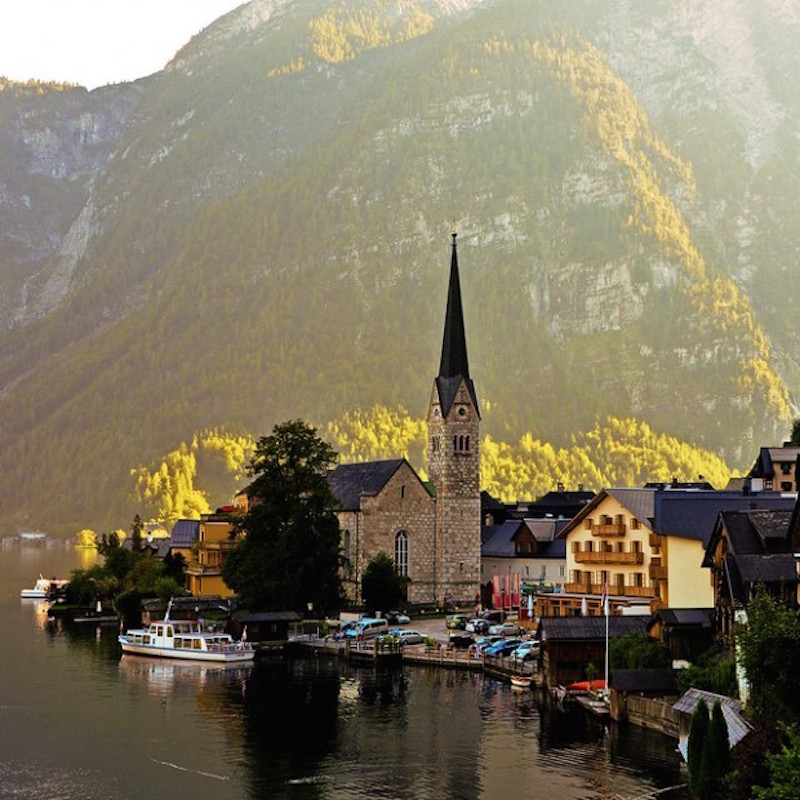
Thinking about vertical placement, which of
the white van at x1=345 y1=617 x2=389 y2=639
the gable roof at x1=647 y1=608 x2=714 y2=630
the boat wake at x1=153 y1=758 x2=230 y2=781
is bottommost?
the boat wake at x1=153 y1=758 x2=230 y2=781

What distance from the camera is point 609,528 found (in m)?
109

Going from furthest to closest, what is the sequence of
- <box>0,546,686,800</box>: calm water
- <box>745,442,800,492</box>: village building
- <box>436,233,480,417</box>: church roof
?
1. <box>436,233,480,417</box>: church roof
2. <box>745,442,800,492</box>: village building
3. <box>0,546,686,800</box>: calm water

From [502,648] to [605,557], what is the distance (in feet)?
37.0

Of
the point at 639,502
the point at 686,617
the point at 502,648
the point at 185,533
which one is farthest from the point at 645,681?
the point at 185,533

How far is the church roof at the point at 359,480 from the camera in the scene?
14162cm

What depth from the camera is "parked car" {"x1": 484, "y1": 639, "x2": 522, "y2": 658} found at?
102750mm

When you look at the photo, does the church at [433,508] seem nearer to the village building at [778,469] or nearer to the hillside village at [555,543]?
the hillside village at [555,543]

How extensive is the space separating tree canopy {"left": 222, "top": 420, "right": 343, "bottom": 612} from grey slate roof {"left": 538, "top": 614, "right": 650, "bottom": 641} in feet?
135

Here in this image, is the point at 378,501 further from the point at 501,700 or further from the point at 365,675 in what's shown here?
the point at 501,700

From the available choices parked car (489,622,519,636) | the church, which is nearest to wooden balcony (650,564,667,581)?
parked car (489,622,519,636)

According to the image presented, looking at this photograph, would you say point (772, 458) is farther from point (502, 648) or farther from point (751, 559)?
point (751, 559)

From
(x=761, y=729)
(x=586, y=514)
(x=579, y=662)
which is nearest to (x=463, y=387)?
(x=586, y=514)

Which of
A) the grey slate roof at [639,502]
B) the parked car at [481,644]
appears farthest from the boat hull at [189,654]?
the grey slate roof at [639,502]

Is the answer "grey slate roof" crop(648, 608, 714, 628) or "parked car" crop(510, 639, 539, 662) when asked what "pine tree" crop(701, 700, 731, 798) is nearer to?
"grey slate roof" crop(648, 608, 714, 628)
